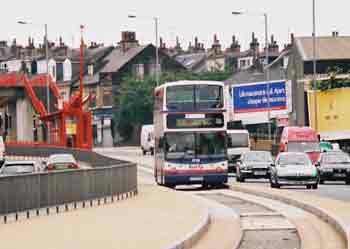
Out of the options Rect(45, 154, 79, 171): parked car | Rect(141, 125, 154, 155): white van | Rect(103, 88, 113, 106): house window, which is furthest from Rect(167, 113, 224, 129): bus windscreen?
Rect(103, 88, 113, 106): house window

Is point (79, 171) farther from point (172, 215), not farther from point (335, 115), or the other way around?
point (335, 115)

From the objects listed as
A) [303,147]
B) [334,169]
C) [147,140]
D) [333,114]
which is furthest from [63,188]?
[147,140]

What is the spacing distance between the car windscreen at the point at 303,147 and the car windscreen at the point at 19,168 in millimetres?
16376

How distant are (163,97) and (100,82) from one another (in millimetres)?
90955

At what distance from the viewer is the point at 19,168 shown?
47094 mm

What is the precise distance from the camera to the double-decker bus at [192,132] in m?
46.4

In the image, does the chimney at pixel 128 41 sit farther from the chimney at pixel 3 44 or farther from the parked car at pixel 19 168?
the parked car at pixel 19 168

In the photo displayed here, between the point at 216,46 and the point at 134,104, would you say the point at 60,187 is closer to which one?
the point at 134,104

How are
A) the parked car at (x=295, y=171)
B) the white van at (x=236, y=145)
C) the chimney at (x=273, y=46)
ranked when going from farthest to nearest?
the chimney at (x=273, y=46)
the white van at (x=236, y=145)
the parked car at (x=295, y=171)

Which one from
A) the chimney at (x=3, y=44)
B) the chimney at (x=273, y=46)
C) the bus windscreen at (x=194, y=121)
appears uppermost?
the chimney at (x=3, y=44)

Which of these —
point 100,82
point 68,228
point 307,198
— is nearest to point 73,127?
point 100,82

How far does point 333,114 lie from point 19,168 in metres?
36.4

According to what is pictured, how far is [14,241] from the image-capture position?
22234 mm

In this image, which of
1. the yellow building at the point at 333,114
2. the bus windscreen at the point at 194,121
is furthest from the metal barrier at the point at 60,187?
the yellow building at the point at 333,114
